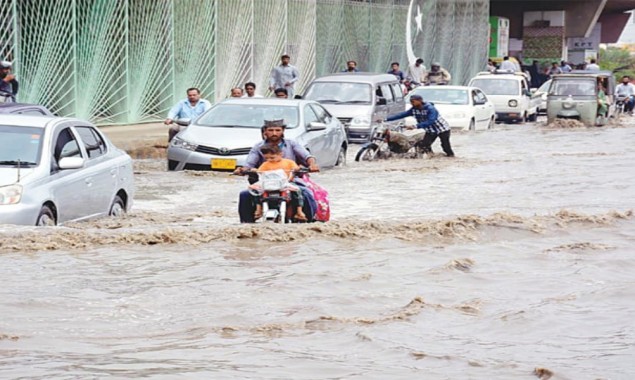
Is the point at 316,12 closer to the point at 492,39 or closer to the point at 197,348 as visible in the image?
the point at 492,39

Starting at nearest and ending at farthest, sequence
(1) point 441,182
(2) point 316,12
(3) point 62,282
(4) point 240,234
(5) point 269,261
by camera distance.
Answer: (3) point 62,282 → (5) point 269,261 → (4) point 240,234 → (1) point 441,182 → (2) point 316,12

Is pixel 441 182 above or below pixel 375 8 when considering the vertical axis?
below

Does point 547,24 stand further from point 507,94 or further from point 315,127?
point 315,127

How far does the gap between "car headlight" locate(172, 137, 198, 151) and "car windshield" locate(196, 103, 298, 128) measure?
0.48m

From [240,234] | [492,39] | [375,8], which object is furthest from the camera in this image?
[492,39]

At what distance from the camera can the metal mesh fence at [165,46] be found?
23.0m

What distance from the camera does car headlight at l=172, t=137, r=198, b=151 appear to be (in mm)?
18422

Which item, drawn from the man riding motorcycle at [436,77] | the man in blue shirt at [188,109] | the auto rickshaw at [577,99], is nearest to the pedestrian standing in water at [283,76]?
the man in blue shirt at [188,109]

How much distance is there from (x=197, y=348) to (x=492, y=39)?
45.4 m

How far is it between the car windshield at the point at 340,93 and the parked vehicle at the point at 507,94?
1003 cm

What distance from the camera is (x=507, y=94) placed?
35594mm

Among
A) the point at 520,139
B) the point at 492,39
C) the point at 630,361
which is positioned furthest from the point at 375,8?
the point at 630,361

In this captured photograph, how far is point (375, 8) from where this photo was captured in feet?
127

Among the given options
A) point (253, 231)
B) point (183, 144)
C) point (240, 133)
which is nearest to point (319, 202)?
point (253, 231)
